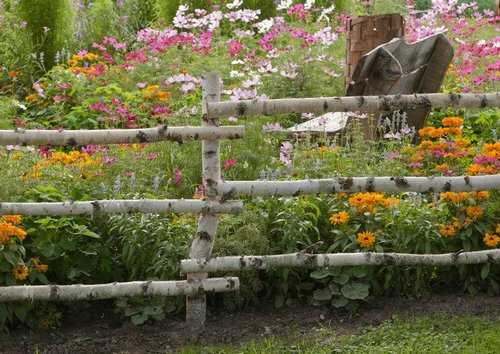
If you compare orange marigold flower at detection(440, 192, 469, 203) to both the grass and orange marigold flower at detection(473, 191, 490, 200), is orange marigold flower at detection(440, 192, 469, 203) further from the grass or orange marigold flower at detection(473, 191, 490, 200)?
the grass

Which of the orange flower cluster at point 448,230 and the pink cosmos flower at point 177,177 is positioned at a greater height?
the pink cosmos flower at point 177,177

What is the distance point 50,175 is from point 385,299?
7.32 ft

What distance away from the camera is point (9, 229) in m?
4.70

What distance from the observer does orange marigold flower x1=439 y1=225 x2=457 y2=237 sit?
5.04 meters

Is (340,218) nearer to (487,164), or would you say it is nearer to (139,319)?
(487,164)

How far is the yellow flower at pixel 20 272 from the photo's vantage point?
4.79 metres

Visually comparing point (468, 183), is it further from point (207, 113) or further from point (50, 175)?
point (50, 175)

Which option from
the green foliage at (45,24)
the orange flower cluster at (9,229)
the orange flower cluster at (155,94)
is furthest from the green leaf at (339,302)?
the green foliage at (45,24)

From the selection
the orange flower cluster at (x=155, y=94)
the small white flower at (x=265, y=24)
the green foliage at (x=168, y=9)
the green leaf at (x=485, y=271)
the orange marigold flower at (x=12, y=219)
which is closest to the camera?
the orange marigold flower at (x=12, y=219)

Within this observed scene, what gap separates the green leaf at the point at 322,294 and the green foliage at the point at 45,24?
6.46m

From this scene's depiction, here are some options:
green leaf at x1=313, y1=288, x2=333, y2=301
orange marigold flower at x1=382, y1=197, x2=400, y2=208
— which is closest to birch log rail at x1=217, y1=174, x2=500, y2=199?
orange marigold flower at x1=382, y1=197, x2=400, y2=208

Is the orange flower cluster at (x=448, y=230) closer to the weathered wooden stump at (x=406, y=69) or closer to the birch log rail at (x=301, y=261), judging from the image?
the birch log rail at (x=301, y=261)

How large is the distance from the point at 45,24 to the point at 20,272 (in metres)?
6.35

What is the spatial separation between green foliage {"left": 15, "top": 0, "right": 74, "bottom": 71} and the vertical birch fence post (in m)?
6.15
